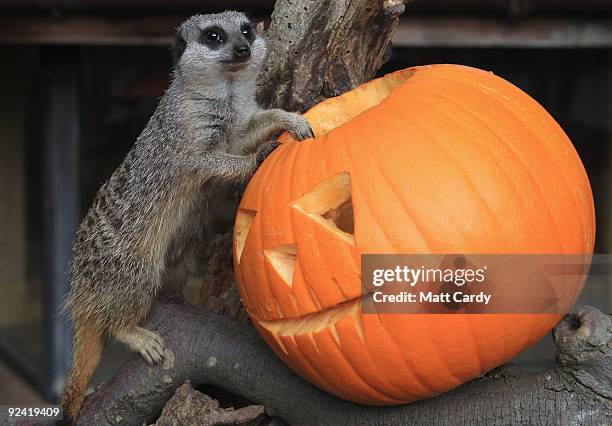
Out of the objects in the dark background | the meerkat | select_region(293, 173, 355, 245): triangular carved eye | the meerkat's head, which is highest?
the meerkat's head

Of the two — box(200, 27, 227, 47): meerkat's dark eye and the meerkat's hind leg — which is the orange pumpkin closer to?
the meerkat's hind leg

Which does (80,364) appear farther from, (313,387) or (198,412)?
(313,387)

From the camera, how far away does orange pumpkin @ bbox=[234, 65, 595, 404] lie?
1300mm

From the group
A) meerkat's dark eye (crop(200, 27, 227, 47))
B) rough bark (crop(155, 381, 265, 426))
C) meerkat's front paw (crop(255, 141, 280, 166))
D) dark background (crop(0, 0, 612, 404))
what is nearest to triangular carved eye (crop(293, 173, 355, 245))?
meerkat's front paw (crop(255, 141, 280, 166))

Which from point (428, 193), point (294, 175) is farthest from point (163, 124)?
point (428, 193)

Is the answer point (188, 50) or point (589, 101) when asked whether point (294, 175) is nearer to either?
point (188, 50)

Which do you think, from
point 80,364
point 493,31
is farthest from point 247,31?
point 493,31

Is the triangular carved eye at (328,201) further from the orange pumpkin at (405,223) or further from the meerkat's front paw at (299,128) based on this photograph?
the meerkat's front paw at (299,128)

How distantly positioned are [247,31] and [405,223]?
889 millimetres

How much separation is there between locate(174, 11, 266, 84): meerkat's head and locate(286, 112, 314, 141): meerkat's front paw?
0.97 ft

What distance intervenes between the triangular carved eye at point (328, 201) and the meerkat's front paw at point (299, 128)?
0.77ft

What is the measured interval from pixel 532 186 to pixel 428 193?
192 millimetres

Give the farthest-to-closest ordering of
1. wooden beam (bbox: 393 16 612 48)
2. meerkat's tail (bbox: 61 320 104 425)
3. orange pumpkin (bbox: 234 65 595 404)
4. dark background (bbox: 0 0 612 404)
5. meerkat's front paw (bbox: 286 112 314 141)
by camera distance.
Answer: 1. dark background (bbox: 0 0 612 404)
2. wooden beam (bbox: 393 16 612 48)
3. meerkat's tail (bbox: 61 320 104 425)
4. meerkat's front paw (bbox: 286 112 314 141)
5. orange pumpkin (bbox: 234 65 595 404)

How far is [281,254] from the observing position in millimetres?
1404
